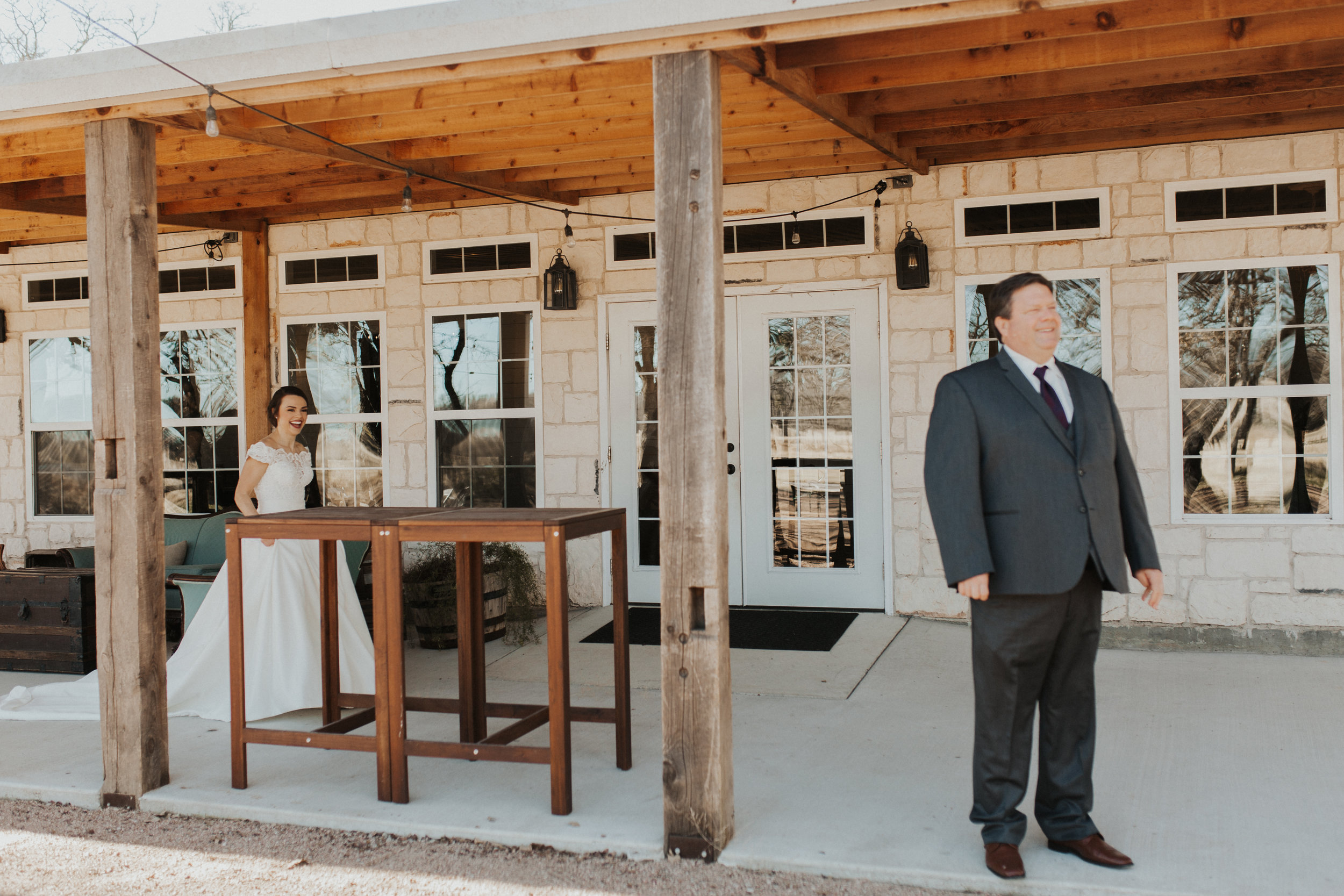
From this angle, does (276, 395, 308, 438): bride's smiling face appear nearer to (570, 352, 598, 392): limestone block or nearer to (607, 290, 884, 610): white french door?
(570, 352, 598, 392): limestone block

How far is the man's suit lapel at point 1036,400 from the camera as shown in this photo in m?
2.97

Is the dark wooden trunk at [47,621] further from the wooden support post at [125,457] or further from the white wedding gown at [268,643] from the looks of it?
the wooden support post at [125,457]

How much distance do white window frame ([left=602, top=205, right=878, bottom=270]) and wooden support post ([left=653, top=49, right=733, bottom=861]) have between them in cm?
332

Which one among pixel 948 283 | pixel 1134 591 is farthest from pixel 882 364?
pixel 1134 591

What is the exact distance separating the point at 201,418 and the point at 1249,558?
691cm

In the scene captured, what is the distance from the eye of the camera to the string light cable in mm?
3676

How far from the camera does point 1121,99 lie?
5035 mm

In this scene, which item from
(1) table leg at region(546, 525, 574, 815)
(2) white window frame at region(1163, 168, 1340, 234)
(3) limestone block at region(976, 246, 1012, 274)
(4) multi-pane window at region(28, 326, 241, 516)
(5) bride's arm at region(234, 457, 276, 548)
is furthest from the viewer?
(4) multi-pane window at region(28, 326, 241, 516)

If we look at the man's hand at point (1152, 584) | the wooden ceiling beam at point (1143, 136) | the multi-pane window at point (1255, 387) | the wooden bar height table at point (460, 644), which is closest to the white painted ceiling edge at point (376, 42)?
the wooden bar height table at point (460, 644)

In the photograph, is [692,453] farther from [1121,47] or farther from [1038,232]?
[1038,232]

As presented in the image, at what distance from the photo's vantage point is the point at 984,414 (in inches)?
118

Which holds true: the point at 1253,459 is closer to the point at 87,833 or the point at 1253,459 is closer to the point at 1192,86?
the point at 1192,86

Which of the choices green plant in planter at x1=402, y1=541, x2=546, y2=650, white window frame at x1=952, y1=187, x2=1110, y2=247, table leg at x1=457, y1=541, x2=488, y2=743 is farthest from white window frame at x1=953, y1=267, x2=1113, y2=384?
table leg at x1=457, y1=541, x2=488, y2=743

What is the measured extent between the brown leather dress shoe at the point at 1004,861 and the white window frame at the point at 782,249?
416 centimetres
